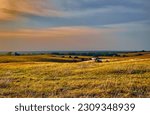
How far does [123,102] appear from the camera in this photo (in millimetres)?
16406

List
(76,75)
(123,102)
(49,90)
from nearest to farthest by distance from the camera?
(123,102), (49,90), (76,75)

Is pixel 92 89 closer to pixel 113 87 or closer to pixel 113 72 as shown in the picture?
pixel 113 87

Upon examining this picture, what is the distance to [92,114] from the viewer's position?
590 inches

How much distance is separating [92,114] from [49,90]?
6.05 m

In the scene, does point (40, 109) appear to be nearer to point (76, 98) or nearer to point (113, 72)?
point (76, 98)

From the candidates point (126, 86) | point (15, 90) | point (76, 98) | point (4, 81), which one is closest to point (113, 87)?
point (126, 86)

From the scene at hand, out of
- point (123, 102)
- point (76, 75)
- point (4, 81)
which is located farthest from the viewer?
point (76, 75)

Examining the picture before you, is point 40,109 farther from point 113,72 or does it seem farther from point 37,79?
point 113,72

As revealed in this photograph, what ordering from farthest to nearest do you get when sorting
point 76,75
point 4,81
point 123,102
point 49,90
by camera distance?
1. point 76,75
2. point 4,81
3. point 49,90
4. point 123,102

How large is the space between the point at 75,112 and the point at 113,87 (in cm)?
600

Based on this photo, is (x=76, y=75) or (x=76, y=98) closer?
(x=76, y=98)

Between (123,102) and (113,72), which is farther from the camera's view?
(113,72)

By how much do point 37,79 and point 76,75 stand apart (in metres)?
3.33

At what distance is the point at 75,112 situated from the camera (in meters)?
15.3
